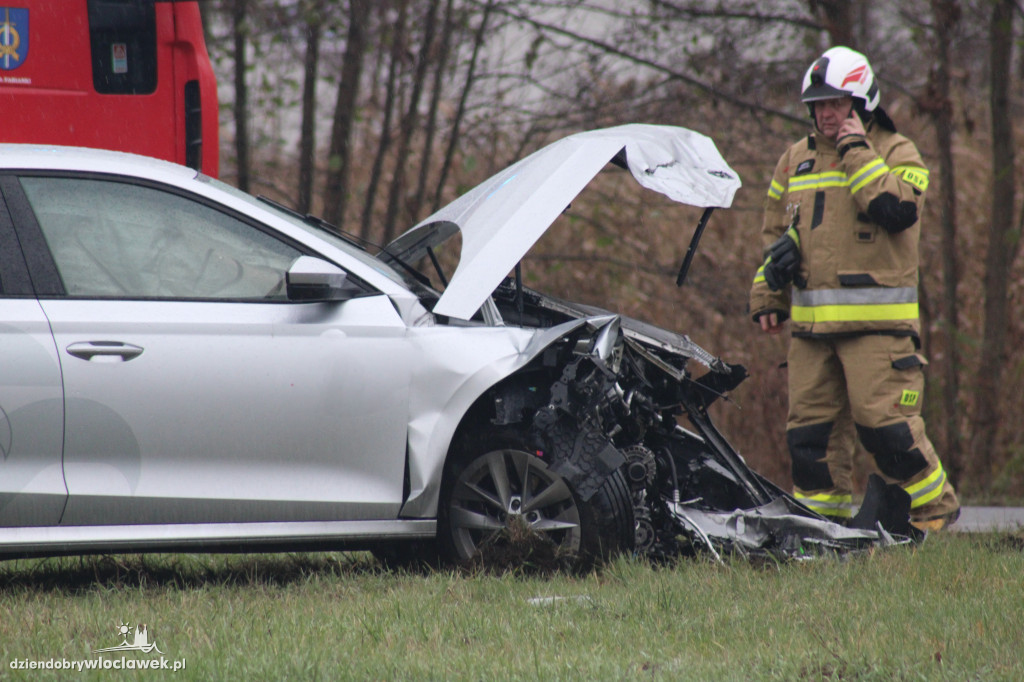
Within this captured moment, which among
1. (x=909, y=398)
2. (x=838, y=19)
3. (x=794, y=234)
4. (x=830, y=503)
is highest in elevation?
(x=838, y=19)

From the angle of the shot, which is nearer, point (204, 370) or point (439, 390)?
point (204, 370)

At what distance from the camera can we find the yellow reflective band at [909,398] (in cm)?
501

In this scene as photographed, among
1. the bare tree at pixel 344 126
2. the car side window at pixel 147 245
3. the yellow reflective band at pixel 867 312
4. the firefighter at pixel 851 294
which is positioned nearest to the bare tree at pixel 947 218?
the firefighter at pixel 851 294

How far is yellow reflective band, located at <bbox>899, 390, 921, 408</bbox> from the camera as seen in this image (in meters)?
5.01

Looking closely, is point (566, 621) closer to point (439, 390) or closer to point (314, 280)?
point (439, 390)

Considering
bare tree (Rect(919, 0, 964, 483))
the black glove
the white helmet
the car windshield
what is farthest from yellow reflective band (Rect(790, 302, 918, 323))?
bare tree (Rect(919, 0, 964, 483))

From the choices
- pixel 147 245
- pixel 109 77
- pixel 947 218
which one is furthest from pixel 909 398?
pixel 109 77

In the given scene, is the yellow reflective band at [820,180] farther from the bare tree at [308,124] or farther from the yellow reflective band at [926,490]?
the bare tree at [308,124]

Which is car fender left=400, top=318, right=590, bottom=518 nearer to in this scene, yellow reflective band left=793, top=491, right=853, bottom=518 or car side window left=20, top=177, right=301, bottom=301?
car side window left=20, top=177, right=301, bottom=301

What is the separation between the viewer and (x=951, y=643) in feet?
10.3

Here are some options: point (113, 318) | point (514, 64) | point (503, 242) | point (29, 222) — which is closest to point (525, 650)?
point (503, 242)

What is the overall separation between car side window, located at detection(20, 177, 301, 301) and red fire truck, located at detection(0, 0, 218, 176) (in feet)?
5.61

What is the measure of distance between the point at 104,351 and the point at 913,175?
337 centimetres

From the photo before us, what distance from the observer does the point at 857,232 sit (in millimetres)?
5121
